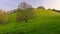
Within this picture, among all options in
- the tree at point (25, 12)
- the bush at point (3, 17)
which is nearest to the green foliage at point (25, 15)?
the tree at point (25, 12)

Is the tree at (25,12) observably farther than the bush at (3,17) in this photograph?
No

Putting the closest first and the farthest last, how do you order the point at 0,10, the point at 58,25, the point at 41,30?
1. the point at 41,30
2. the point at 58,25
3. the point at 0,10

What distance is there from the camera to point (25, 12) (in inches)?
1911

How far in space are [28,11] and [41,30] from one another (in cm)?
1355

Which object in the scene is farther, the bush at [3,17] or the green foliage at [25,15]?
the bush at [3,17]

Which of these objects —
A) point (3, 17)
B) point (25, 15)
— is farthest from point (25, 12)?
point (3, 17)

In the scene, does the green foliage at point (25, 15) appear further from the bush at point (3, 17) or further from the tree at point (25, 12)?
the bush at point (3, 17)

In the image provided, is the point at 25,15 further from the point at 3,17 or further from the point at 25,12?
the point at 3,17

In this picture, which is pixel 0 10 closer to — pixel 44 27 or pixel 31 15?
pixel 31 15

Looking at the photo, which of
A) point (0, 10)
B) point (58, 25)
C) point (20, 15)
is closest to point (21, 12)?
point (20, 15)

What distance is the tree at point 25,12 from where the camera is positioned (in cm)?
4781

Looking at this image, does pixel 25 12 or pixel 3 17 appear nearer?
pixel 25 12

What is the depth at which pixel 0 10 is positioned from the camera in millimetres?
56719

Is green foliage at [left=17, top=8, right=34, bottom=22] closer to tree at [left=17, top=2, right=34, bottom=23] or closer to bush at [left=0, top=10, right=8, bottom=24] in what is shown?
tree at [left=17, top=2, right=34, bottom=23]
